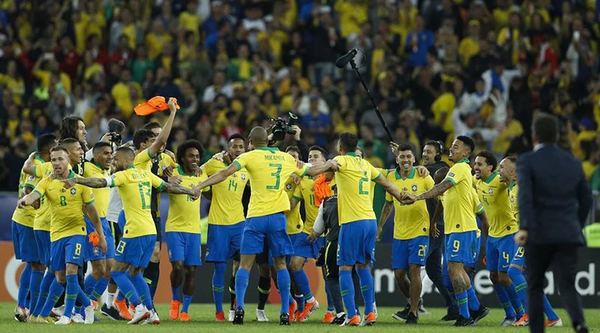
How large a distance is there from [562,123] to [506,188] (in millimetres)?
8150

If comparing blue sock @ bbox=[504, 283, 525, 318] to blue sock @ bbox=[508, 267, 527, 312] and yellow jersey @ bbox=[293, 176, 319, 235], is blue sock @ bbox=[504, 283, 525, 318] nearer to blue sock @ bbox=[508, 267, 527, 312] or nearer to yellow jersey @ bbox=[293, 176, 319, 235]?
blue sock @ bbox=[508, 267, 527, 312]

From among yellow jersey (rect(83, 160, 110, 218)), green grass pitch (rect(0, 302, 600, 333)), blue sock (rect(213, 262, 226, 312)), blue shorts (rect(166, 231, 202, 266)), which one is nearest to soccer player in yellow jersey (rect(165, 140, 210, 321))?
blue shorts (rect(166, 231, 202, 266))

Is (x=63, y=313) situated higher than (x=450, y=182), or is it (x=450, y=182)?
(x=450, y=182)

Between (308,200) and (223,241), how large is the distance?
1357 mm

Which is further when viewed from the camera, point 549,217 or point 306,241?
point 306,241

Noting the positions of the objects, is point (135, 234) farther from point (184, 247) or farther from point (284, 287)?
point (284, 287)

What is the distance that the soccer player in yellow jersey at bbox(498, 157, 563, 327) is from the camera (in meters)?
15.0

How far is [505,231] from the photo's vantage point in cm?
1548

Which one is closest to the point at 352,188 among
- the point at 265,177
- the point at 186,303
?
the point at 265,177

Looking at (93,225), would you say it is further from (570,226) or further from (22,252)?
(570,226)

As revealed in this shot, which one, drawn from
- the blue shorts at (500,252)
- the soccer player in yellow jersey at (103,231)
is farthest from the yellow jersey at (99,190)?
the blue shorts at (500,252)


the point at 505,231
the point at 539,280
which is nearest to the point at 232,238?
the point at 505,231

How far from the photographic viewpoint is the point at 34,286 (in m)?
15.1

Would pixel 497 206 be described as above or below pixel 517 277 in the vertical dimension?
above
